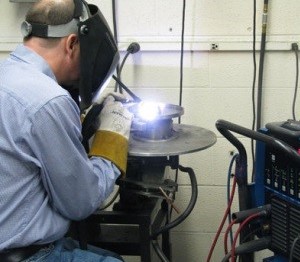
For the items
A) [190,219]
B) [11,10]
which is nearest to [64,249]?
[190,219]

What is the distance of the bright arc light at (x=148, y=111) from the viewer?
1481 mm

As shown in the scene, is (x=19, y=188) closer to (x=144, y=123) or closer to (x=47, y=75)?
(x=47, y=75)

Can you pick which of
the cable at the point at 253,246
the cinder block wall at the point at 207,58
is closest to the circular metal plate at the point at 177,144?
the cable at the point at 253,246

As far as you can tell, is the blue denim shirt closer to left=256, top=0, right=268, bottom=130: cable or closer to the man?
the man

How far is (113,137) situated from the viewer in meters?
1.37

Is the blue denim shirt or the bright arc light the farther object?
the bright arc light

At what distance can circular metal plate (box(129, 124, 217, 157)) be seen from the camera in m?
1.35

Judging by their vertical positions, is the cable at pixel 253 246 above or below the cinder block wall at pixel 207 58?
below

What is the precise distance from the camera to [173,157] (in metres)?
1.47

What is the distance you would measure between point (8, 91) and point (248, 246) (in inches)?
31.9

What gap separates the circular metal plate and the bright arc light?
0.08 metres

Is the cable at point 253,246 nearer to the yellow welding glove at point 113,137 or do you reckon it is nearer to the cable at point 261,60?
the yellow welding glove at point 113,137

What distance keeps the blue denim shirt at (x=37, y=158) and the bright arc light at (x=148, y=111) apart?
30 cm

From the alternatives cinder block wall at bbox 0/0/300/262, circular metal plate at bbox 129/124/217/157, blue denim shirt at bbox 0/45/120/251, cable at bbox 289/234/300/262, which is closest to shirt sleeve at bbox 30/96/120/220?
blue denim shirt at bbox 0/45/120/251
